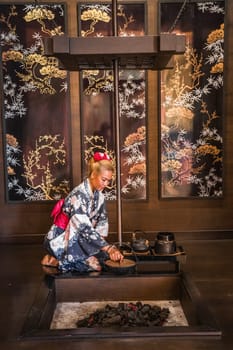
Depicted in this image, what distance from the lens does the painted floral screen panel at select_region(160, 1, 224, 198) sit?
4.46 meters

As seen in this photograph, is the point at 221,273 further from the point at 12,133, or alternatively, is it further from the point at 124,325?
the point at 12,133

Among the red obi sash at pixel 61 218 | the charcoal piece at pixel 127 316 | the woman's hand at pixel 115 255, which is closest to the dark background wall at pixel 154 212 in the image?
the red obi sash at pixel 61 218

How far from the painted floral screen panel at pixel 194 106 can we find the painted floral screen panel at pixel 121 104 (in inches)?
8.8

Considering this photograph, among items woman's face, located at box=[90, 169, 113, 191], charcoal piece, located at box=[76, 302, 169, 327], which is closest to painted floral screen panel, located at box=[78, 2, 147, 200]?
woman's face, located at box=[90, 169, 113, 191]

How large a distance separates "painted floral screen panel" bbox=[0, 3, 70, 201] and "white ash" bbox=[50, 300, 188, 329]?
200 cm

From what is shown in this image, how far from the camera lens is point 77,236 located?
312 cm

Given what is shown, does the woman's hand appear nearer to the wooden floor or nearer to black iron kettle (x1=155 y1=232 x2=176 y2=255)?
black iron kettle (x1=155 y1=232 x2=176 y2=255)

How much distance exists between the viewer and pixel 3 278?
11.5 feet

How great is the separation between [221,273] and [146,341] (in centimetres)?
160

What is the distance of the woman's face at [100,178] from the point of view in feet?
9.75

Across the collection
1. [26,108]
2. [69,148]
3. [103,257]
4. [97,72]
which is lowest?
[103,257]

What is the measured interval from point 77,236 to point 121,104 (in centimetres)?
188

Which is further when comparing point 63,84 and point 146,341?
point 63,84

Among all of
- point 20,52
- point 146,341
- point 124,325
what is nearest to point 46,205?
point 20,52
